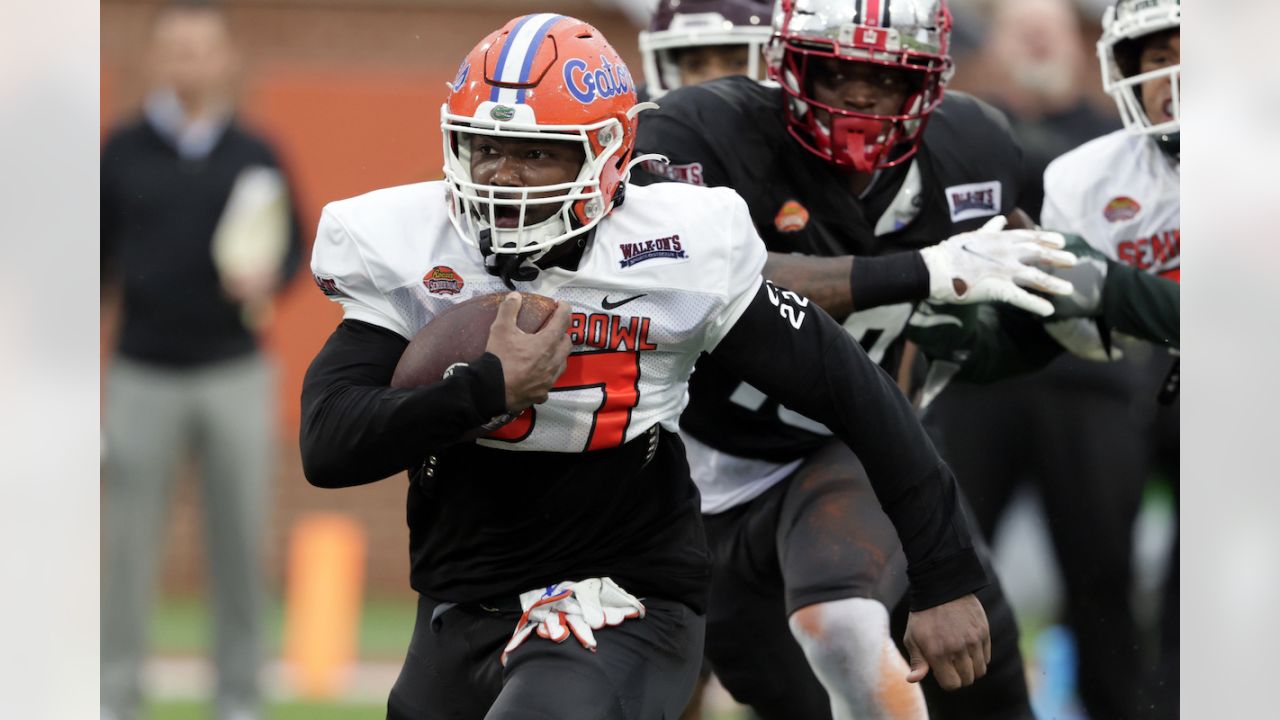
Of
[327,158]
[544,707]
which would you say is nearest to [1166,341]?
[544,707]

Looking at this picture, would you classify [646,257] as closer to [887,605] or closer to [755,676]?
[887,605]

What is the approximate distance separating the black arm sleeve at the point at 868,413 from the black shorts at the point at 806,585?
0.57m

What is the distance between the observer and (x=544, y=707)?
2572 mm

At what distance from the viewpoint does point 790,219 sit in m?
3.68

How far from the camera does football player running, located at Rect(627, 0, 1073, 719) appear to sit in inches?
137

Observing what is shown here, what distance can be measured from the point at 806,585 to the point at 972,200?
3.00ft

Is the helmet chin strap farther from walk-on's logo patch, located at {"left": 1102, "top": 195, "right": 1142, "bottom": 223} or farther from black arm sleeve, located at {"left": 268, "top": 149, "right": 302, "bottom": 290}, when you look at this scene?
black arm sleeve, located at {"left": 268, "top": 149, "right": 302, "bottom": 290}

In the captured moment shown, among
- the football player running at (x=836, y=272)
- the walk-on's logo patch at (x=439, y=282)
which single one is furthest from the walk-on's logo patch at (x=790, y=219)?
the walk-on's logo patch at (x=439, y=282)

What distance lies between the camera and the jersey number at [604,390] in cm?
278

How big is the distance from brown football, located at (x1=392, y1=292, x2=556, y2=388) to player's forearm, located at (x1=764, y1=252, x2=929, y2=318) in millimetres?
889

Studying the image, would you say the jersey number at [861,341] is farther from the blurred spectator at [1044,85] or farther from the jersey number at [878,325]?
the blurred spectator at [1044,85]
